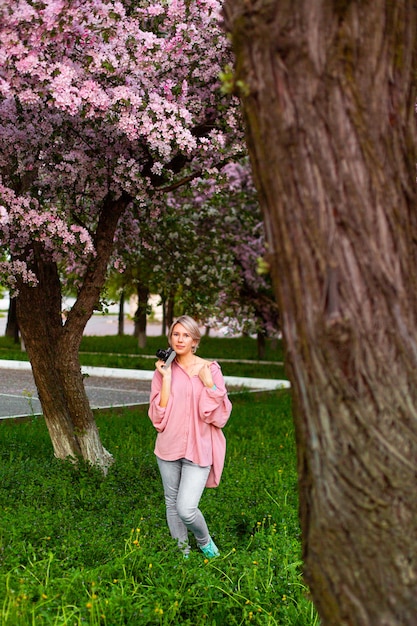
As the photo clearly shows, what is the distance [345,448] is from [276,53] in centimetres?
126

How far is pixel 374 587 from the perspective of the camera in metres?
2.67

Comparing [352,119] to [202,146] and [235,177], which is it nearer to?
[202,146]

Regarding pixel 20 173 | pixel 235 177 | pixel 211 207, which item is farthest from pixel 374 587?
pixel 235 177

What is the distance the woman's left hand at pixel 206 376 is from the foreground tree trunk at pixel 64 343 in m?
2.47

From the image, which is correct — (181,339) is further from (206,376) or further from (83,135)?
(83,135)

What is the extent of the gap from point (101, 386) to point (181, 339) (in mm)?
13188

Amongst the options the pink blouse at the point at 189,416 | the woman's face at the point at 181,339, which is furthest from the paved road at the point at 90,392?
the woman's face at the point at 181,339

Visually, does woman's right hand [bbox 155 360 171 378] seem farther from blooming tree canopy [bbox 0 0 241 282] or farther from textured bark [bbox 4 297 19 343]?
textured bark [bbox 4 297 19 343]

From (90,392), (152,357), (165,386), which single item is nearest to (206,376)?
(165,386)

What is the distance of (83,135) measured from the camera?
7809mm

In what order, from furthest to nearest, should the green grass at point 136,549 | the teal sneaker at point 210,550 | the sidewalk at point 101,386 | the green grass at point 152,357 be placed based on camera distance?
1. the green grass at point 152,357
2. the sidewalk at point 101,386
3. the teal sneaker at point 210,550
4. the green grass at point 136,549

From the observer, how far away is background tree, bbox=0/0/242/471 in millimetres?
6012

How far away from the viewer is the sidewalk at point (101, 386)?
50.2 ft

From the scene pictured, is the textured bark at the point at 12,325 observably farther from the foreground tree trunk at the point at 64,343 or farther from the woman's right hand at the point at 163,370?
the woman's right hand at the point at 163,370
